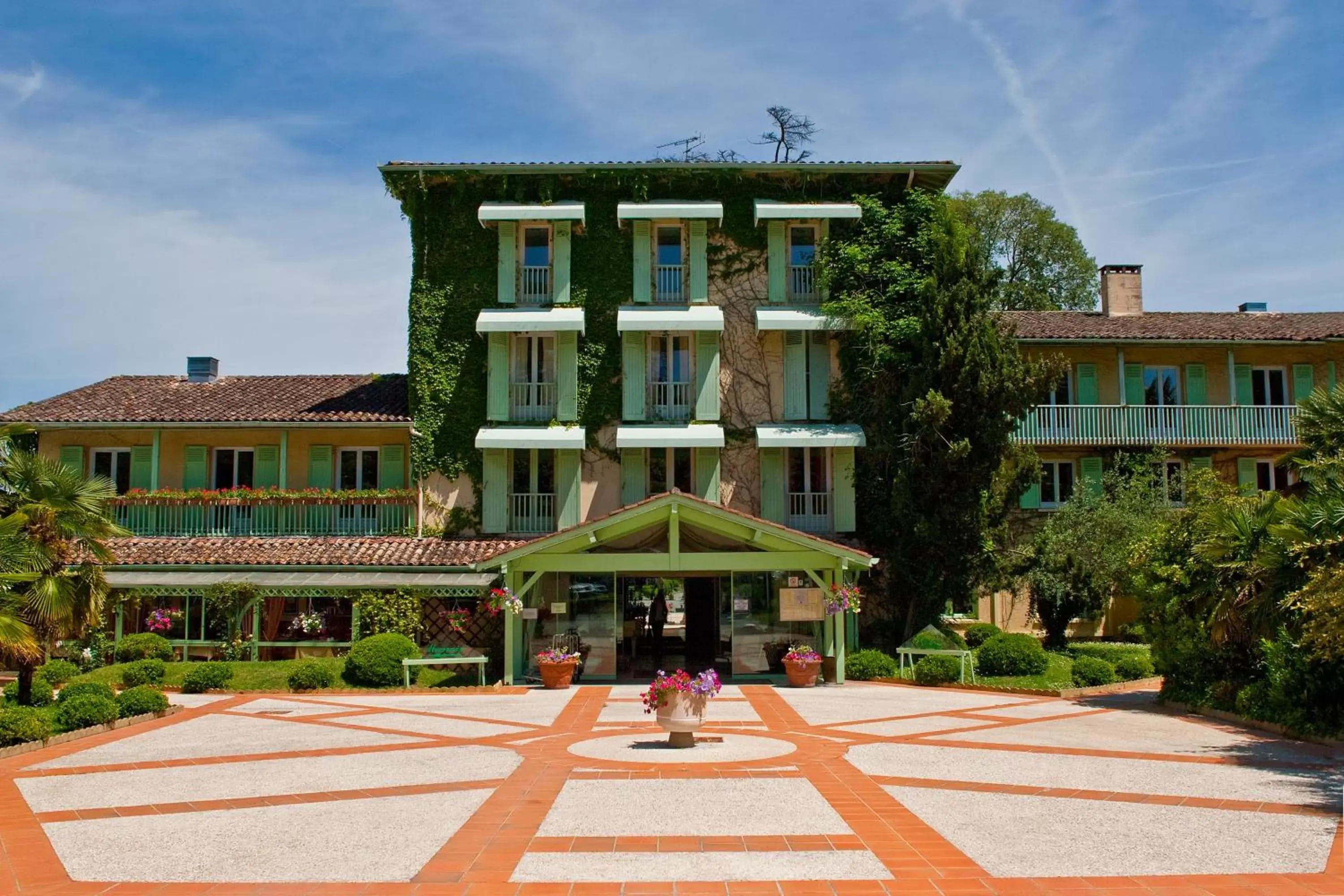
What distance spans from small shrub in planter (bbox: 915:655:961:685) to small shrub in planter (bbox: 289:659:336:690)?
12214mm

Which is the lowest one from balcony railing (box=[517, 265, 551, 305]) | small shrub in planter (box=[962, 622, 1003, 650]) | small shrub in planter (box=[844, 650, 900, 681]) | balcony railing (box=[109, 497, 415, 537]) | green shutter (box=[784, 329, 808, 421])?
small shrub in planter (box=[844, 650, 900, 681])

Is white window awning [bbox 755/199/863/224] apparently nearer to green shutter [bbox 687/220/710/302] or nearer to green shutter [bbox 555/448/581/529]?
green shutter [bbox 687/220/710/302]

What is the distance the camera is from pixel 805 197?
1195 inches

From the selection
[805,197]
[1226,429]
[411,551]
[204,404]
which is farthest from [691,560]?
[1226,429]

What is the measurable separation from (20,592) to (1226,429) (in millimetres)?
30630

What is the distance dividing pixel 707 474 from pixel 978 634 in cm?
794

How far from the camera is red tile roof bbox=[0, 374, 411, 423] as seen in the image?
96.1ft

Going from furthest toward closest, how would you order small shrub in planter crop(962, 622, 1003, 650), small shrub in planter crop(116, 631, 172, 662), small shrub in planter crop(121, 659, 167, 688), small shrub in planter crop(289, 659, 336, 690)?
small shrub in planter crop(962, 622, 1003, 650) < small shrub in planter crop(116, 631, 172, 662) < small shrub in planter crop(289, 659, 336, 690) < small shrub in planter crop(121, 659, 167, 688)

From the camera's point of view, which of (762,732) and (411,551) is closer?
(762,732)

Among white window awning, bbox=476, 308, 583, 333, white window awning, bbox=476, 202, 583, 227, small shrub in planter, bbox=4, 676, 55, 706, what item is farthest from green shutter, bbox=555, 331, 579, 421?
small shrub in planter, bbox=4, 676, 55, 706

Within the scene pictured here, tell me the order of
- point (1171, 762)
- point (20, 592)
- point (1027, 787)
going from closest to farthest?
point (1027, 787) < point (1171, 762) < point (20, 592)

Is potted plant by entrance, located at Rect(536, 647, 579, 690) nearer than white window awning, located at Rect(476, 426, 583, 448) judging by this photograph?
Yes

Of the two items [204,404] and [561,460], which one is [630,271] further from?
[204,404]

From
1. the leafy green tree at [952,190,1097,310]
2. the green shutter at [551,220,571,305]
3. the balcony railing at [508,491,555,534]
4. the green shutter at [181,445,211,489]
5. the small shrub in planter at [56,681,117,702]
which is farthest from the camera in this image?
the leafy green tree at [952,190,1097,310]
